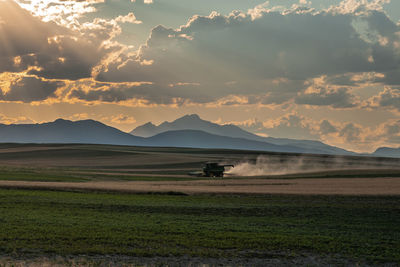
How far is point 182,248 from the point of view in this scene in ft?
81.9

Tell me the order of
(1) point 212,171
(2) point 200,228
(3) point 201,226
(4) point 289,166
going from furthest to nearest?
(4) point 289,166 < (1) point 212,171 < (3) point 201,226 < (2) point 200,228

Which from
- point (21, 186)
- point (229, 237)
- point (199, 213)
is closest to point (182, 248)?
point (229, 237)

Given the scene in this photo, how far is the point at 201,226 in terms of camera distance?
31266 mm

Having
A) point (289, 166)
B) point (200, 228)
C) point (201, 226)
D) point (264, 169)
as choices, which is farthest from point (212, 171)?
point (200, 228)

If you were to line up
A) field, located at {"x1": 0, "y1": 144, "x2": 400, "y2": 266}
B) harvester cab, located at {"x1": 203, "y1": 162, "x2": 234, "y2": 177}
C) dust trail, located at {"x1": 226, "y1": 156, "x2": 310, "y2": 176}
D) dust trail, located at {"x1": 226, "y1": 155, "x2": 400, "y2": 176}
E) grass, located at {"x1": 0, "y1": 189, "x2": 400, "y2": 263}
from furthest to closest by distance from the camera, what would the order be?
1. dust trail, located at {"x1": 226, "y1": 155, "x2": 400, "y2": 176}
2. dust trail, located at {"x1": 226, "y1": 156, "x2": 310, "y2": 176}
3. harvester cab, located at {"x1": 203, "y1": 162, "x2": 234, "y2": 177}
4. grass, located at {"x1": 0, "y1": 189, "x2": 400, "y2": 263}
5. field, located at {"x1": 0, "y1": 144, "x2": 400, "y2": 266}

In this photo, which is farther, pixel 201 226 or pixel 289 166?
pixel 289 166

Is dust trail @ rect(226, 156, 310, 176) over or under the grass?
under

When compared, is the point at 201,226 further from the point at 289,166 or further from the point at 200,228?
the point at 289,166

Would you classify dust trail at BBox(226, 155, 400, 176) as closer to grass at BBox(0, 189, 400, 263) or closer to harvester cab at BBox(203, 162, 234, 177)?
harvester cab at BBox(203, 162, 234, 177)

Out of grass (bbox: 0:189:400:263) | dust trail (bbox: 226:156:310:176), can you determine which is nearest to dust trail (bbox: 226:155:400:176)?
dust trail (bbox: 226:156:310:176)

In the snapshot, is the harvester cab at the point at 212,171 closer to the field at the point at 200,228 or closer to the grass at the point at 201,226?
the field at the point at 200,228

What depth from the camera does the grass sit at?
24.6 metres

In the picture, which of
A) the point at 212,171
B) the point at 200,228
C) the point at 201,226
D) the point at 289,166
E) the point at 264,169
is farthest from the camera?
the point at 289,166

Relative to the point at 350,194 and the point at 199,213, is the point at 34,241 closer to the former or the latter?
the point at 199,213
